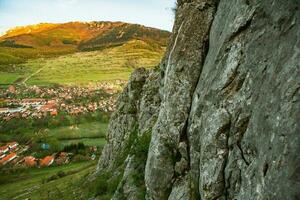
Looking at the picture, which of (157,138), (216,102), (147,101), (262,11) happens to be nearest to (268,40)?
(262,11)

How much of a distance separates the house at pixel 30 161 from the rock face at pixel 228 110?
360 ft

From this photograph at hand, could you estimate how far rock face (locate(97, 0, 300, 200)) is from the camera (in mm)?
11102

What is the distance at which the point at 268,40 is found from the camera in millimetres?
13172

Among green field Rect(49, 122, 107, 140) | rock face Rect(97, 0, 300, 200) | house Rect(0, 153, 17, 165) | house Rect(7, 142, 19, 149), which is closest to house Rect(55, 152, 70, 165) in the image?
Answer: house Rect(0, 153, 17, 165)

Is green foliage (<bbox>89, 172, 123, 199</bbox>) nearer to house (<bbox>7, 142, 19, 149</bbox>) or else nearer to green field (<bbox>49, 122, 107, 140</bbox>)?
green field (<bbox>49, 122, 107, 140</bbox>)

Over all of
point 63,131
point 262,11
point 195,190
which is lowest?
point 63,131

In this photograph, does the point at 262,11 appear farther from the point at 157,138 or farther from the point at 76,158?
the point at 76,158

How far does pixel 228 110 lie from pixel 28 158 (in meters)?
130

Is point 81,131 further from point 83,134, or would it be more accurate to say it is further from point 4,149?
point 4,149

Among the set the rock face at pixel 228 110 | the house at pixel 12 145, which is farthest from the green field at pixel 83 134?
the rock face at pixel 228 110

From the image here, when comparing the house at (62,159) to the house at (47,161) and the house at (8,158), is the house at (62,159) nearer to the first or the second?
the house at (47,161)

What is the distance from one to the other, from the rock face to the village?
326 ft

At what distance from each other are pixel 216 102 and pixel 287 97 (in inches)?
207

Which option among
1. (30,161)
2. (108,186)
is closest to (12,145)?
(30,161)
